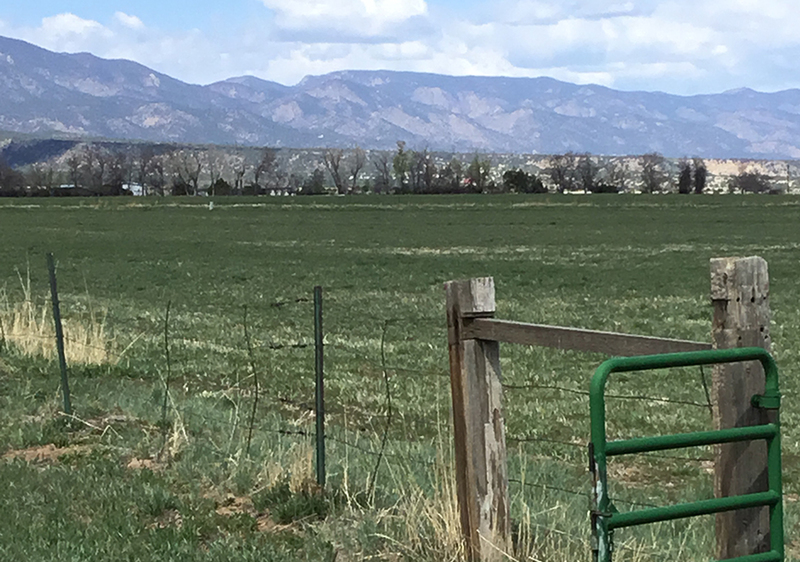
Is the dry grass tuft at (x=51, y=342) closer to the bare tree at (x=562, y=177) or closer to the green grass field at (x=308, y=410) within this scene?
the green grass field at (x=308, y=410)

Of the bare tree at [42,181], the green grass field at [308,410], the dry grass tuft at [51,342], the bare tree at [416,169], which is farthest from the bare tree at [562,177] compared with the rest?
the dry grass tuft at [51,342]

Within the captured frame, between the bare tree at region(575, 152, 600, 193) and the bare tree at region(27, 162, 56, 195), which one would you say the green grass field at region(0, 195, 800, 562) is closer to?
the bare tree at region(27, 162, 56, 195)

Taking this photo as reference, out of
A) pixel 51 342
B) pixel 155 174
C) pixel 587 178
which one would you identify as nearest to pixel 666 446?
pixel 51 342

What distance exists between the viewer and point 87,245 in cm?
4491

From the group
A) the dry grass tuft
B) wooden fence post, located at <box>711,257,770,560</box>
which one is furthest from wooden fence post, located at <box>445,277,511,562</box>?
the dry grass tuft

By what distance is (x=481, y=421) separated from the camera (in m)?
4.87

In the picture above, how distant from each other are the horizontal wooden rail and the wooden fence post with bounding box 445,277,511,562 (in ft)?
0.25

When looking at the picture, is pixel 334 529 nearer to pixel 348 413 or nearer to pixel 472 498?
pixel 472 498

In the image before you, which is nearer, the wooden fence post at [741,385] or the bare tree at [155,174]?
the wooden fence post at [741,385]

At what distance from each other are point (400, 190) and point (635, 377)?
129339 millimetres

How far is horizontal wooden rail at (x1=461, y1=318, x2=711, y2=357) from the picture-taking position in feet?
13.4

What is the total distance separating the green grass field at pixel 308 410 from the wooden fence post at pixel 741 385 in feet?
3.59

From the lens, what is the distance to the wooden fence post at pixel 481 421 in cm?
488

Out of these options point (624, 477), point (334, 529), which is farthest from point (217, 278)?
point (334, 529)
